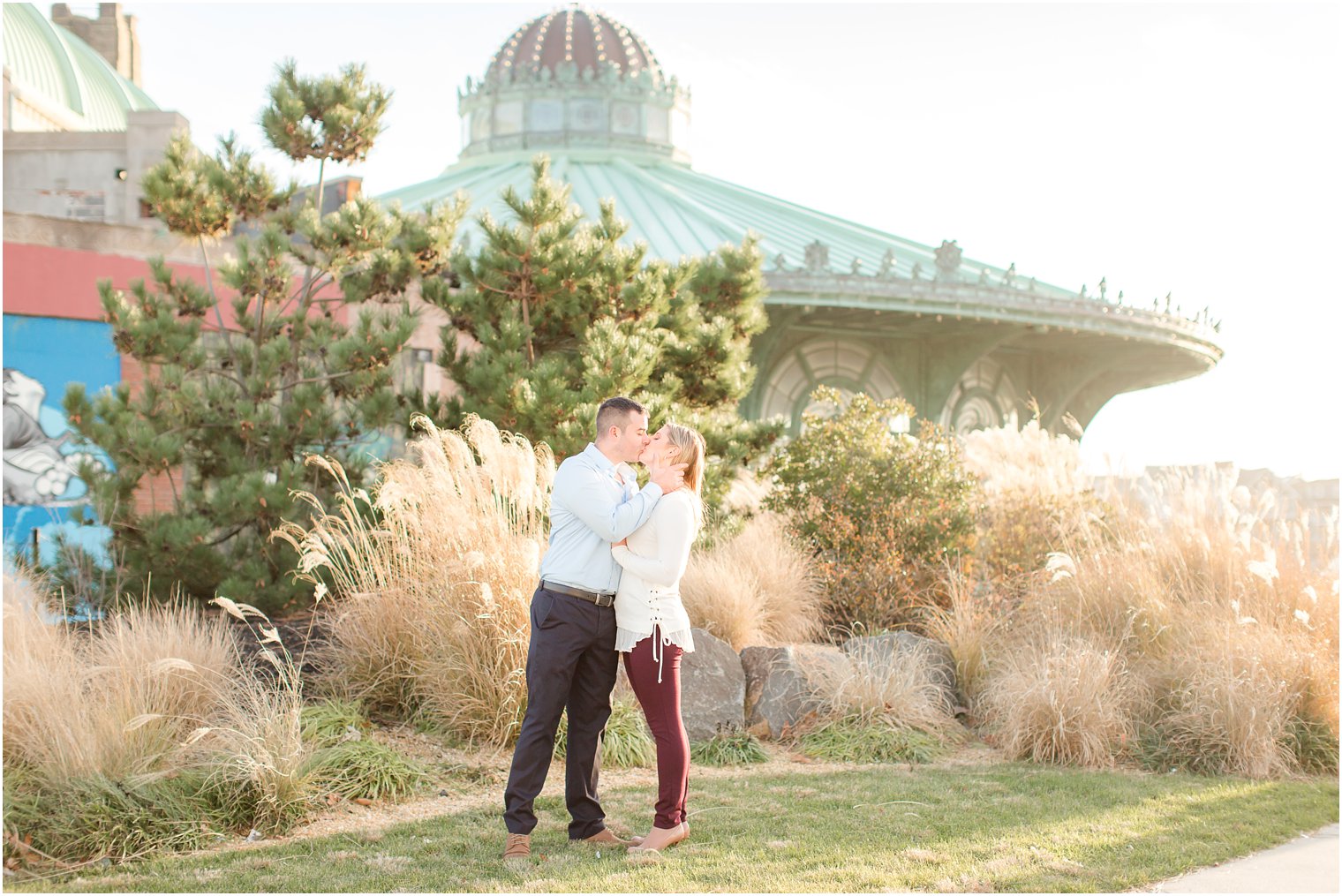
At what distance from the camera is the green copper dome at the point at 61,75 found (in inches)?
1230

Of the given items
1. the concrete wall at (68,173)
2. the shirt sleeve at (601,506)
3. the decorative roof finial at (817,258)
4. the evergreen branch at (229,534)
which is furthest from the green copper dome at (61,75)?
the shirt sleeve at (601,506)

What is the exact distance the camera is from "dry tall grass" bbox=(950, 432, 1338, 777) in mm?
7520

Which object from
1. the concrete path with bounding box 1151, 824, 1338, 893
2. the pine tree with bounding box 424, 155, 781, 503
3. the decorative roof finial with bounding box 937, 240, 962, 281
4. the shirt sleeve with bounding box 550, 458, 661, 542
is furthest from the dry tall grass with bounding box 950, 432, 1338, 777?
the decorative roof finial with bounding box 937, 240, 962, 281

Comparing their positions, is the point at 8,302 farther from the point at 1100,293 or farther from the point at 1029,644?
the point at 1100,293

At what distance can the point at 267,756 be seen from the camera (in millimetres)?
5688

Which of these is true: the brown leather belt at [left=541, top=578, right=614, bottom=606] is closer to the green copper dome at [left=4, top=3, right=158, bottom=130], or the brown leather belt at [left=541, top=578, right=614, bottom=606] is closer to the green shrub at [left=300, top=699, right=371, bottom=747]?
the green shrub at [left=300, top=699, right=371, bottom=747]

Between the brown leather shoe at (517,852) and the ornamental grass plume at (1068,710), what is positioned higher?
the ornamental grass plume at (1068,710)

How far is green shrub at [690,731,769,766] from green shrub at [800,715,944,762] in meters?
0.38

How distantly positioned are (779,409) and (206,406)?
1308 cm

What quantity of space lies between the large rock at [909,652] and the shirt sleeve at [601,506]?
388 centimetres

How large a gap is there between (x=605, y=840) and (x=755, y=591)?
12.9 feet

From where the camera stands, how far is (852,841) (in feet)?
18.6

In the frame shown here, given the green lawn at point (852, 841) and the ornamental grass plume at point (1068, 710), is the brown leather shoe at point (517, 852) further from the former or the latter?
the ornamental grass plume at point (1068, 710)

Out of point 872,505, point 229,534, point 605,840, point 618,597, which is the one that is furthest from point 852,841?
point 229,534
